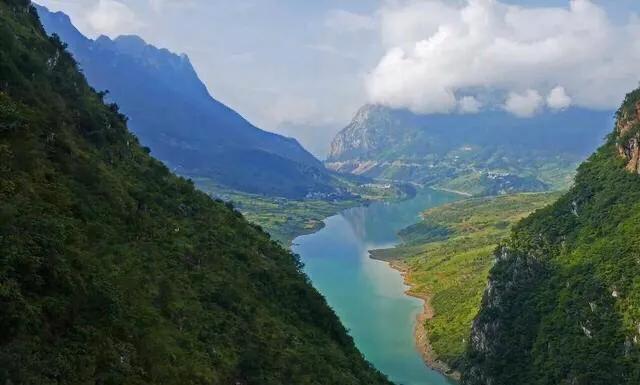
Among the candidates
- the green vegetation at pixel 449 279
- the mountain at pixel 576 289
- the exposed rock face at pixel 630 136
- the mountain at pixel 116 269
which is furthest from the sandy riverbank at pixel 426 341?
the mountain at pixel 116 269

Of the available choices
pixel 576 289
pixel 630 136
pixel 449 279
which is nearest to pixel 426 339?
pixel 449 279

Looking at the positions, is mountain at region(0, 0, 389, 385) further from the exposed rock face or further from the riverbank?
the exposed rock face

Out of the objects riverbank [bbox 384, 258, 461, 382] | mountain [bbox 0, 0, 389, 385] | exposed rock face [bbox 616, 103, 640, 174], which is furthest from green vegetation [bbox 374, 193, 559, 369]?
mountain [bbox 0, 0, 389, 385]

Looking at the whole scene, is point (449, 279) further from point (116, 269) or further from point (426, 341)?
point (116, 269)

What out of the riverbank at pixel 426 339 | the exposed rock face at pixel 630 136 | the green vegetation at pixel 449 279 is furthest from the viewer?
the green vegetation at pixel 449 279

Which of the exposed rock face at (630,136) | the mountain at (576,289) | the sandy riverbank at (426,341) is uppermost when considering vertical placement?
the exposed rock face at (630,136)

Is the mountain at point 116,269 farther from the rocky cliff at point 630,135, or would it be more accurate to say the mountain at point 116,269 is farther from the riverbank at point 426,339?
the rocky cliff at point 630,135
